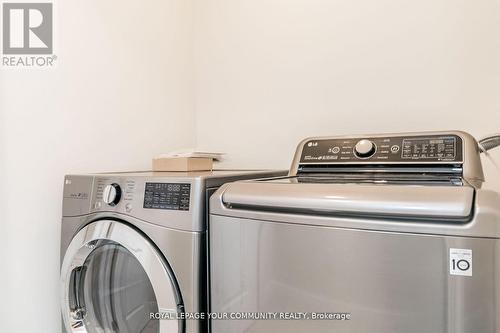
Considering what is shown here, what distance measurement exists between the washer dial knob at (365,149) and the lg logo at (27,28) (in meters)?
1.12

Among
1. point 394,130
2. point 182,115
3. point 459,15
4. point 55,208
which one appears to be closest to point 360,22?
point 459,15

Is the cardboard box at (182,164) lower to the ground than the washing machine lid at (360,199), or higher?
higher

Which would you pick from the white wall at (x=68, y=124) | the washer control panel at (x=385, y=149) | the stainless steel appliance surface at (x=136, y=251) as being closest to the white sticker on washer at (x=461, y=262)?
the washer control panel at (x=385, y=149)

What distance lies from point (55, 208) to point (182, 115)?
31.3 inches

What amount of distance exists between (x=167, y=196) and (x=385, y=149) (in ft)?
2.27

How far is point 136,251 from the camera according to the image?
1.02 metres

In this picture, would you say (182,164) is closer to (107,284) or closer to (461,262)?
(107,284)

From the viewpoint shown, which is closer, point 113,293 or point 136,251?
point 136,251

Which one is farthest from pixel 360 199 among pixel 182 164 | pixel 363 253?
pixel 182 164

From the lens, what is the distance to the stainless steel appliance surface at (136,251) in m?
0.96

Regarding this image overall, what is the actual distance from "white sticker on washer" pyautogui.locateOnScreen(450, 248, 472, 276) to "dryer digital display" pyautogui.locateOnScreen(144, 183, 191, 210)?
619 mm

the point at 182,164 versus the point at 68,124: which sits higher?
the point at 68,124

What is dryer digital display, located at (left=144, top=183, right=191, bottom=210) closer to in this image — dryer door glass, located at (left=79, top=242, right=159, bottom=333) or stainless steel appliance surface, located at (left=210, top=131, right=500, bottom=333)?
stainless steel appliance surface, located at (left=210, top=131, right=500, bottom=333)

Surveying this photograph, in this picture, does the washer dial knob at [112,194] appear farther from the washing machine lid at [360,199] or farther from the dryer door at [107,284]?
the washing machine lid at [360,199]
